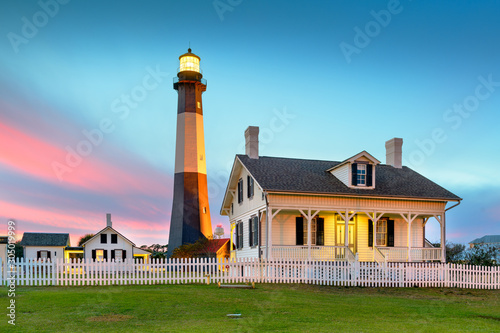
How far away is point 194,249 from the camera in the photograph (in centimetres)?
3856

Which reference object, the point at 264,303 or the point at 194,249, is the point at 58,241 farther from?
the point at 264,303

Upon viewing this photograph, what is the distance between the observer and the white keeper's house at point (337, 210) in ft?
77.6

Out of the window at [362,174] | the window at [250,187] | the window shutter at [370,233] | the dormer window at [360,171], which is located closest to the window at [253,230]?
the window at [250,187]

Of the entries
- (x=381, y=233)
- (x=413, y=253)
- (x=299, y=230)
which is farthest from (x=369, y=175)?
(x=413, y=253)

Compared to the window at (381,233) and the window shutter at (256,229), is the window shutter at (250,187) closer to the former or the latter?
the window shutter at (256,229)

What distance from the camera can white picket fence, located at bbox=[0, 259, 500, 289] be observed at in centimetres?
1938

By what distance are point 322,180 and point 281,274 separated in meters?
6.42

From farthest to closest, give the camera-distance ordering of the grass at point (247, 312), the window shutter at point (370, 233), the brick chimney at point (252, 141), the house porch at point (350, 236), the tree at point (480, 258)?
1. the tree at point (480, 258)
2. the brick chimney at point (252, 141)
3. the window shutter at point (370, 233)
4. the house porch at point (350, 236)
5. the grass at point (247, 312)

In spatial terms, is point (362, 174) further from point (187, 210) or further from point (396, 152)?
point (187, 210)

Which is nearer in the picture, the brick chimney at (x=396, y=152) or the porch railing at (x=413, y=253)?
the porch railing at (x=413, y=253)

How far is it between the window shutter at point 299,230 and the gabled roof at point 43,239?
43.3m

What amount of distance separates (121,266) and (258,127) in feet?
37.6

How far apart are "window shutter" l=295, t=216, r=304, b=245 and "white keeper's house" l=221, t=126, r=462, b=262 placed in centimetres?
5

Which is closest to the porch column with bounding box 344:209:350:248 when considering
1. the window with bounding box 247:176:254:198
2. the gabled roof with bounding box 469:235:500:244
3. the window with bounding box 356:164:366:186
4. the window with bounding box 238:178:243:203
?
the window with bounding box 356:164:366:186
